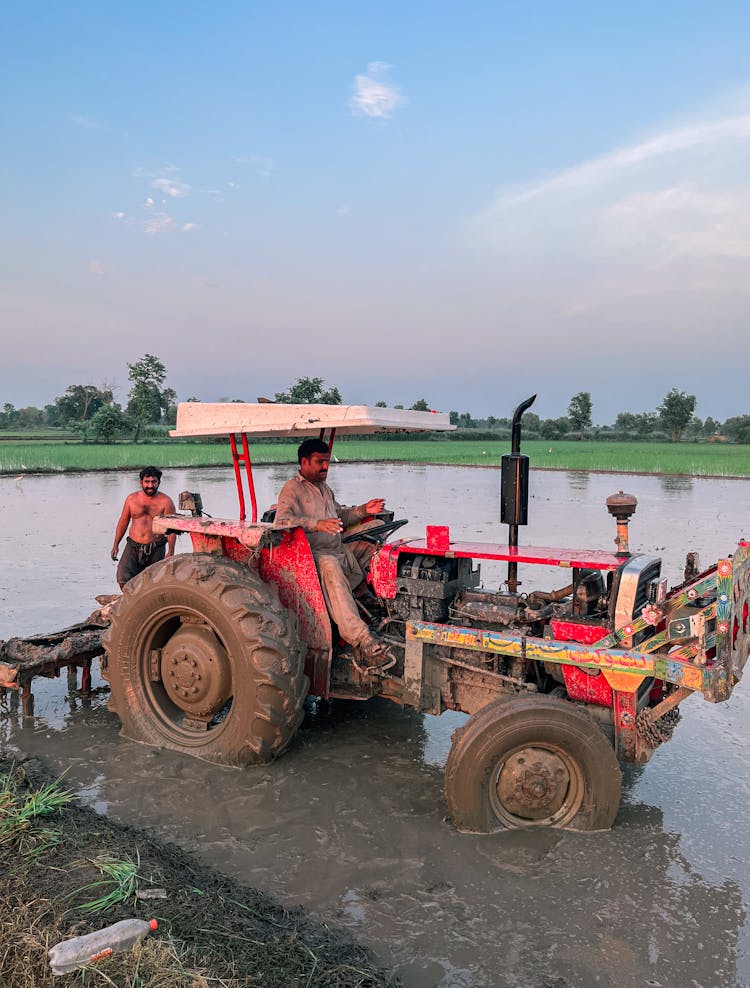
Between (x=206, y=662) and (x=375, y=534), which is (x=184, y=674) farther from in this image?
(x=375, y=534)

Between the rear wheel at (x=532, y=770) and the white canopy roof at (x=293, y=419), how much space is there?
1.68 meters

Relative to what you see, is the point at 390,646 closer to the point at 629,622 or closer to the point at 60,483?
the point at 629,622

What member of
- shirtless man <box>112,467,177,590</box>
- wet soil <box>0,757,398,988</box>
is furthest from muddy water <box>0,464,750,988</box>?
shirtless man <box>112,467,177,590</box>

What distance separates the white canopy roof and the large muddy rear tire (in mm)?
826

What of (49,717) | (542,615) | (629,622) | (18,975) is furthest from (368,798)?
(49,717)

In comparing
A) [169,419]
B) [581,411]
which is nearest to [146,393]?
[169,419]

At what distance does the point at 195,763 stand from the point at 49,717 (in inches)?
53.8

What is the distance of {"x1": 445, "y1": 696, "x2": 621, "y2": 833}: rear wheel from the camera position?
3.48m

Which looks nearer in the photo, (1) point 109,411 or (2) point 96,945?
(2) point 96,945

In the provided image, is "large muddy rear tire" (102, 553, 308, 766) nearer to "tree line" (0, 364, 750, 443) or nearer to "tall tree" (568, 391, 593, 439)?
"tree line" (0, 364, 750, 443)

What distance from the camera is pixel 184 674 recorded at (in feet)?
Result: 14.6

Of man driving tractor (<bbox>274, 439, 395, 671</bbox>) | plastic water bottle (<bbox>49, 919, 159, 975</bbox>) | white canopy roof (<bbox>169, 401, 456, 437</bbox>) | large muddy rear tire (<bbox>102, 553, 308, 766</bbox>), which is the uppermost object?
white canopy roof (<bbox>169, 401, 456, 437</bbox>)

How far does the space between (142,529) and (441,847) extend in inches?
173

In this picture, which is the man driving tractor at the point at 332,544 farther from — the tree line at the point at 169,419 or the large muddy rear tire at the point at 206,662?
the tree line at the point at 169,419
